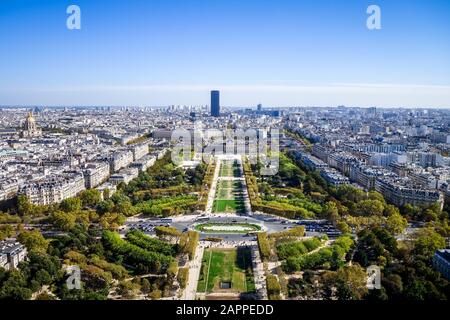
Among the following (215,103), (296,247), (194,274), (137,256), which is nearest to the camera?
(194,274)

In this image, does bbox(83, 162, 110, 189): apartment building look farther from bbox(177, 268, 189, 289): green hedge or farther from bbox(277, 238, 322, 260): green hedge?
bbox(277, 238, 322, 260): green hedge

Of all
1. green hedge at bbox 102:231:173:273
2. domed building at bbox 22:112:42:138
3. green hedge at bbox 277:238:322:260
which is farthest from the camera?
domed building at bbox 22:112:42:138

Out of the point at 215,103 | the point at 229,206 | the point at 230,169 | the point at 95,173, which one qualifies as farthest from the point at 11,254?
the point at 215,103

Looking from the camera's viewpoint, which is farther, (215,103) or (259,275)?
(215,103)

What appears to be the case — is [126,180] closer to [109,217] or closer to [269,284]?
[109,217]

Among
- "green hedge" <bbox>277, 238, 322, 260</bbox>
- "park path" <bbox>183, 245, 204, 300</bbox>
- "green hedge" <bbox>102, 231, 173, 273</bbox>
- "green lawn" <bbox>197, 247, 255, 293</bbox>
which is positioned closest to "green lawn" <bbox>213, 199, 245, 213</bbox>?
"park path" <bbox>183, 245, 204, 300</bbox>

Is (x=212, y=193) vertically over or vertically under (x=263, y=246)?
over

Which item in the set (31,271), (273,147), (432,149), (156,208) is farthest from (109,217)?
(432,149)

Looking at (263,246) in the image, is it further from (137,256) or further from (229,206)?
(229,206)
